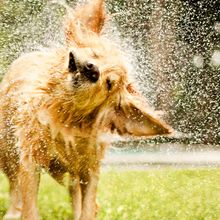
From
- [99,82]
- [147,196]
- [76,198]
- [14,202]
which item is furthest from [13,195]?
[99,82]

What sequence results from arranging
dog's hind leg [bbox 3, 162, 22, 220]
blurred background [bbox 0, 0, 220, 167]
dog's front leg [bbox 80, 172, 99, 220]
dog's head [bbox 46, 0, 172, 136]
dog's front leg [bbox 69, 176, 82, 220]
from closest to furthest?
dog's head [bbox 46, 0, 172, 136]
dog's front leg [bbox 80, 172, 99, 220]
dog's front leg [bbox 69, 176, 82, 220]
dog's hind leg [bbox 3, 162, 22, 220]
blurred background [bbox 0, 0, 220, 167]

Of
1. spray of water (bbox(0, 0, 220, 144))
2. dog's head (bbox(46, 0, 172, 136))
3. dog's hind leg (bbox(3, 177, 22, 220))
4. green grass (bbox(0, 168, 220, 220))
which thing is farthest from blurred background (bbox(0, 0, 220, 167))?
dog's head (bbox(46, 0, 172, 136))

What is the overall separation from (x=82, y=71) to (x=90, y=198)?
1104mm

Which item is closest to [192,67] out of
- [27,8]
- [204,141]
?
[204,141]

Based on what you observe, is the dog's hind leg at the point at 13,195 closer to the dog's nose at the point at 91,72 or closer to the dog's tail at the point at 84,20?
the dog's tail at the point at 84,20

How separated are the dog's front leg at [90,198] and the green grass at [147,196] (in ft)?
2.40

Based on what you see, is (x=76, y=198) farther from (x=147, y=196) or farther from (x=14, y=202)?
(x=147, y=196)

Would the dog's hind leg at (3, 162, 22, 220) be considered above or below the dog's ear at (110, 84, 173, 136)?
below

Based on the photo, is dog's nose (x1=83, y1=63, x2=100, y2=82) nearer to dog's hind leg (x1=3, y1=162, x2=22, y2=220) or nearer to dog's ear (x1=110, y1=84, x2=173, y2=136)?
dog's ear (x1=110, y1=84, x2=173, y2=136)

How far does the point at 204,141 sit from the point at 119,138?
25.4ft

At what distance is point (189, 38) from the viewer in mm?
14398

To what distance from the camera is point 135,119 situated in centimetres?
535

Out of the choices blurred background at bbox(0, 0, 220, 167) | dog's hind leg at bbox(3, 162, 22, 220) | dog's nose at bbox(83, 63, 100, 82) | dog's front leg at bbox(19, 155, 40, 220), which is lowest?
dog's front leg at bbox(19, 155, 40, 220)

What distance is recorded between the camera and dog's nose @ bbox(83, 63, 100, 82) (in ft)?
15.4
